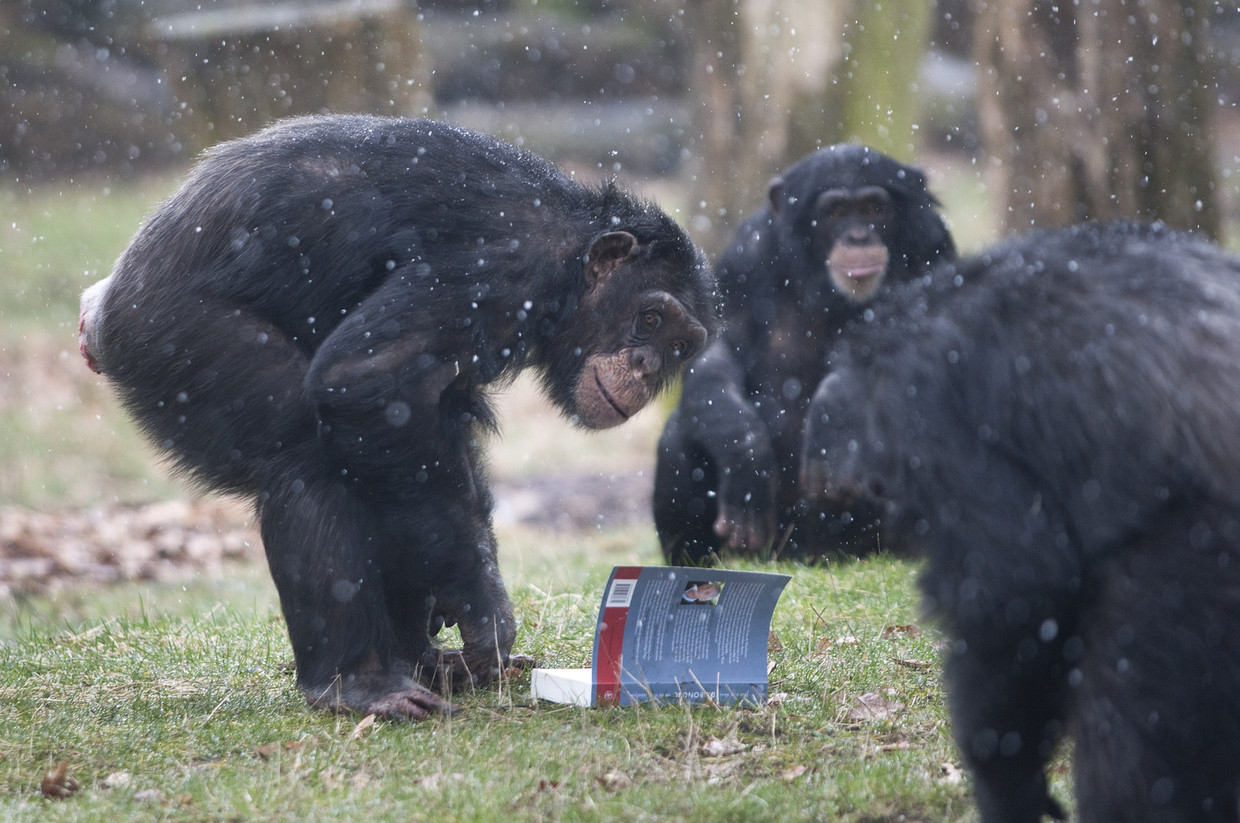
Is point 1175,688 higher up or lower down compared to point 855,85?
lower down

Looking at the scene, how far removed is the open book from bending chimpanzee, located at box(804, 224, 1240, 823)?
113 cm

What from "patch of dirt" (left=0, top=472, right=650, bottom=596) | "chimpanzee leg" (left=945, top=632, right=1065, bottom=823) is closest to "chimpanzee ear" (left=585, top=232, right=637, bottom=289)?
"chimpanzee leg" (left=945, top=632, right=1065, bottom=823)

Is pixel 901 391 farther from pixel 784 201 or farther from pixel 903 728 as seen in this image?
pixel 784 201

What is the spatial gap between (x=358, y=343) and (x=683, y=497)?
2746 mm

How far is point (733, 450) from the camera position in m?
5.75

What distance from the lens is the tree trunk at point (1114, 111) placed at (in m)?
6.88

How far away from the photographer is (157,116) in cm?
1972

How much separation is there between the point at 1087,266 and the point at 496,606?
7.58 feet

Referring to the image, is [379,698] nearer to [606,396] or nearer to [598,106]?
[606,396]

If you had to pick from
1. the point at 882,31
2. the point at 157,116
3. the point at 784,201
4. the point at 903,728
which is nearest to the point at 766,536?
the point at 784,201

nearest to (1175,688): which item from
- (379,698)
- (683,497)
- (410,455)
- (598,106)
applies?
(410,455)

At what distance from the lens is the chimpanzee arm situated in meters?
5.68

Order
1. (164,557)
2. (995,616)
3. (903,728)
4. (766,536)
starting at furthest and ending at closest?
(164,557), (766,536), (903,728), (995,616)

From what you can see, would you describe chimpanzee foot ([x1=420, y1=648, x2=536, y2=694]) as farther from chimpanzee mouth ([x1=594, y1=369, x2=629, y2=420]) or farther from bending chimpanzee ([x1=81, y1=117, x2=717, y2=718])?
chimpanzee mouth ([x1=594, y1=369, x2=629, y2=420])
